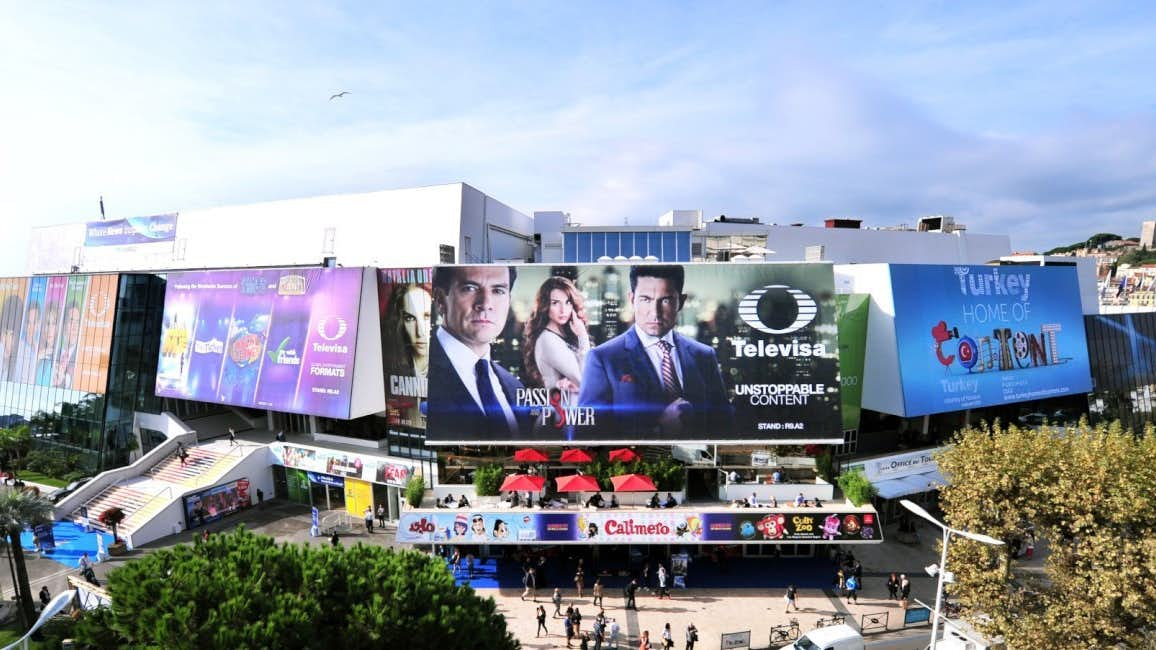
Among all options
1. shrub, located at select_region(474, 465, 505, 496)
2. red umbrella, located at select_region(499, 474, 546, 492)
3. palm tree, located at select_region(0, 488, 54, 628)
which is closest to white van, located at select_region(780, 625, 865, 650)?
red umbrella, located at select_region(499, 474, 546, 492)

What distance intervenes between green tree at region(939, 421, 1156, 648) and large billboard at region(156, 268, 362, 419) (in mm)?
29183

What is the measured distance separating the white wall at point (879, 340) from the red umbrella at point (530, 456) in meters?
19.0

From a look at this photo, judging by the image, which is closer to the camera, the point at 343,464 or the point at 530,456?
the point at 530,456

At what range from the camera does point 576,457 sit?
29375 mm

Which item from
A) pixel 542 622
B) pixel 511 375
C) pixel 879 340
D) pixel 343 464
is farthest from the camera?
pixel 343 464

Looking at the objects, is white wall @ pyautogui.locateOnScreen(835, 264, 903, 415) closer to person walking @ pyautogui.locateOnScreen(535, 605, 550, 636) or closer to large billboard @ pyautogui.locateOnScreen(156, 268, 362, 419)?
person walking @ pyautogui.locateOnScreen(535, 605, 550, 636)

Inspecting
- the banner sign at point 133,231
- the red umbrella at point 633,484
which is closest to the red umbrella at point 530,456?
the red umbrella at point 633,484

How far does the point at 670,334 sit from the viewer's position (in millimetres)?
30125

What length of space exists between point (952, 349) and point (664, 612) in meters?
22.5

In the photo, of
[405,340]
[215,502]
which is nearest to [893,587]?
[405,340]

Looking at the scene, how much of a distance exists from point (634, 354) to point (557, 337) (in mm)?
4112

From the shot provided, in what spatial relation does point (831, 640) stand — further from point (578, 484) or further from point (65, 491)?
point (65, 491)

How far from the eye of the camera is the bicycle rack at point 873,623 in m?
22.5

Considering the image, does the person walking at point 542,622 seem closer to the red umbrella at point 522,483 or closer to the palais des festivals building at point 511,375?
the palais des festivals building at point 511,375
